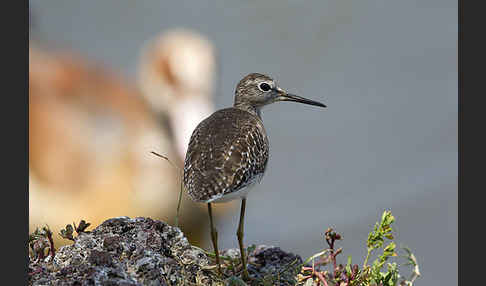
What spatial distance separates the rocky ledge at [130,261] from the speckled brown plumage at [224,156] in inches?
8.0

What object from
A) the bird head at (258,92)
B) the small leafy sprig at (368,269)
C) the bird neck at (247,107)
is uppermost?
the bird head at (258,92)

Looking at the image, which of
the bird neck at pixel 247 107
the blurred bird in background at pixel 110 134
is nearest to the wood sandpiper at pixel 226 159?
the bird neck at pixel 247 107

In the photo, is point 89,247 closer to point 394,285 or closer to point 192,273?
point 192,273

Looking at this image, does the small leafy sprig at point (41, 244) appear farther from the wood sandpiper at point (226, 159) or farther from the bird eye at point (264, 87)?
the bird eye at point (264, 87)

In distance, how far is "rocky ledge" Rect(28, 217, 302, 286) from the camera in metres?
1.76

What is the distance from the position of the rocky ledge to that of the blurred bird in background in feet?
6.18

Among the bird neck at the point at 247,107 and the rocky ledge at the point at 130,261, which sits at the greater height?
the bird neck at the point at 247,107

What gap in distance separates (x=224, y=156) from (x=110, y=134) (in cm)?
238

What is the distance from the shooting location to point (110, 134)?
448 cm

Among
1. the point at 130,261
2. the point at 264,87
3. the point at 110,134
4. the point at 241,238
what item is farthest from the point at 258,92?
the point at 110,134

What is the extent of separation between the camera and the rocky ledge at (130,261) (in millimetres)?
1756

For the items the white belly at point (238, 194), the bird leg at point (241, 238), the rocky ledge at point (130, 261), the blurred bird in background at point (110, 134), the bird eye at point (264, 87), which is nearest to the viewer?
the rocky ledge at point (130, 261)

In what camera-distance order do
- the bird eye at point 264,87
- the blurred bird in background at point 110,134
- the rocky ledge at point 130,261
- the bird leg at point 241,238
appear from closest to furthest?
1. the rocky ledge at point 130,261
2. the bird leg at point 241,238
3. the bird eye at point 264,87
4. the blurred bird in background at point 110,134

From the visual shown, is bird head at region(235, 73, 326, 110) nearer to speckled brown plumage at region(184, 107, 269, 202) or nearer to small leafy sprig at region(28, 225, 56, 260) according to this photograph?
speckled brown plumage at region(184, 107, 269, 202)
